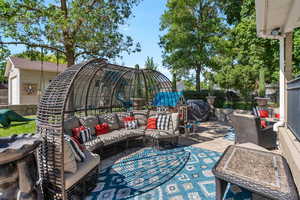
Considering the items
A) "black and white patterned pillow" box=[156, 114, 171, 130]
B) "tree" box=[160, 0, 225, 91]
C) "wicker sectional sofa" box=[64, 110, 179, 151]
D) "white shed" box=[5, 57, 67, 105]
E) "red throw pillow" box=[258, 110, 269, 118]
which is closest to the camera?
"wicker sectional sofa" box=[64, 110, 179, 151]

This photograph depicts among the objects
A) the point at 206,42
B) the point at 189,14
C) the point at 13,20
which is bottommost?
the point at 13,20

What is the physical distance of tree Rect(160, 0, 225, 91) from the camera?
444 inches

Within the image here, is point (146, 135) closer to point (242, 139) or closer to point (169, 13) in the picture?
point (242, 139)

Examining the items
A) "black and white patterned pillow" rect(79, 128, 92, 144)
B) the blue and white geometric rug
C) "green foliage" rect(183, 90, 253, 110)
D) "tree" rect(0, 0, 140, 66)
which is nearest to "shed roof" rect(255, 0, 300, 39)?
the blue and white geometric rug

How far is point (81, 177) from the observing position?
2596mm

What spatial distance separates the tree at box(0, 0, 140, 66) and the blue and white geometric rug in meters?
5.00

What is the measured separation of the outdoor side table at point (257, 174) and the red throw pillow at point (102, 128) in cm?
362

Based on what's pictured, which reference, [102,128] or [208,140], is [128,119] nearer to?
[102,128]

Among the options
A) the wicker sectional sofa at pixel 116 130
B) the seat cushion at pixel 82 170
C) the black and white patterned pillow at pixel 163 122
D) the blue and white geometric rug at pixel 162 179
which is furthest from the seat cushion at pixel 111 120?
the seat cushion at pixel 82 170

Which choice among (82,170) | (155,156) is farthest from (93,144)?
(155,156)

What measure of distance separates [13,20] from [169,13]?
32.0ft

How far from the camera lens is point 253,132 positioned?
4.29 metres

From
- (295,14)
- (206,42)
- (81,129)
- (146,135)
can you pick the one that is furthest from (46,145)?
(206,42)

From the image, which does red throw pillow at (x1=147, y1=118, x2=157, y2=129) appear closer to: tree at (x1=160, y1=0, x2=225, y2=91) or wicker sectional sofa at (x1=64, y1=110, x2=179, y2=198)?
wicker sectional sofa at (x1=64, y1=110, x2=179, y2=198)
